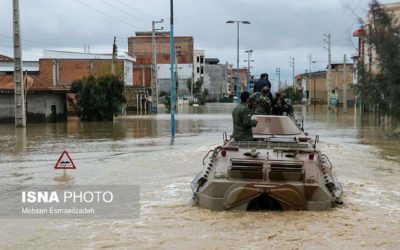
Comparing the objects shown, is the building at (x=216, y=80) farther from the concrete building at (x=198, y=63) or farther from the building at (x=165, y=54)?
the building at (x=165, y=54)

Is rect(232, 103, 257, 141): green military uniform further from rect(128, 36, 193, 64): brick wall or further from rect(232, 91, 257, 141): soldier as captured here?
rect(128, 36, 193, 64): brick wall

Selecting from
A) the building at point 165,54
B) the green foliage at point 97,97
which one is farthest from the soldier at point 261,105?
the building at point 165,54

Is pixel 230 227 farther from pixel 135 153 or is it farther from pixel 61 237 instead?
pixel 135 153

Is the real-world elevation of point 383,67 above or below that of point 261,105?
above

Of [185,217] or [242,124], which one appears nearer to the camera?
[185,217]

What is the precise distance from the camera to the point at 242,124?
12.1m

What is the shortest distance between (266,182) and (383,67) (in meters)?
21.8

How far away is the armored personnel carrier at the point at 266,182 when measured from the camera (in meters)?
9.87

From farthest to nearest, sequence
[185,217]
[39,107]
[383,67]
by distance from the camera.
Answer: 1. [39,107]
2. [383,67]
3. [185,217]

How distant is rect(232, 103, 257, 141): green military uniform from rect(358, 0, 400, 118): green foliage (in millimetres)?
17812

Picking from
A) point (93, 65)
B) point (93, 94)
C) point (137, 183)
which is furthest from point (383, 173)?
point (93, 65)

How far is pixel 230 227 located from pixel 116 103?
38579 mm

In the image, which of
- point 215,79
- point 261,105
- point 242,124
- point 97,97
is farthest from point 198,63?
point 242,124

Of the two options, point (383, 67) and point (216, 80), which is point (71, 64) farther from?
point (216, 80)
